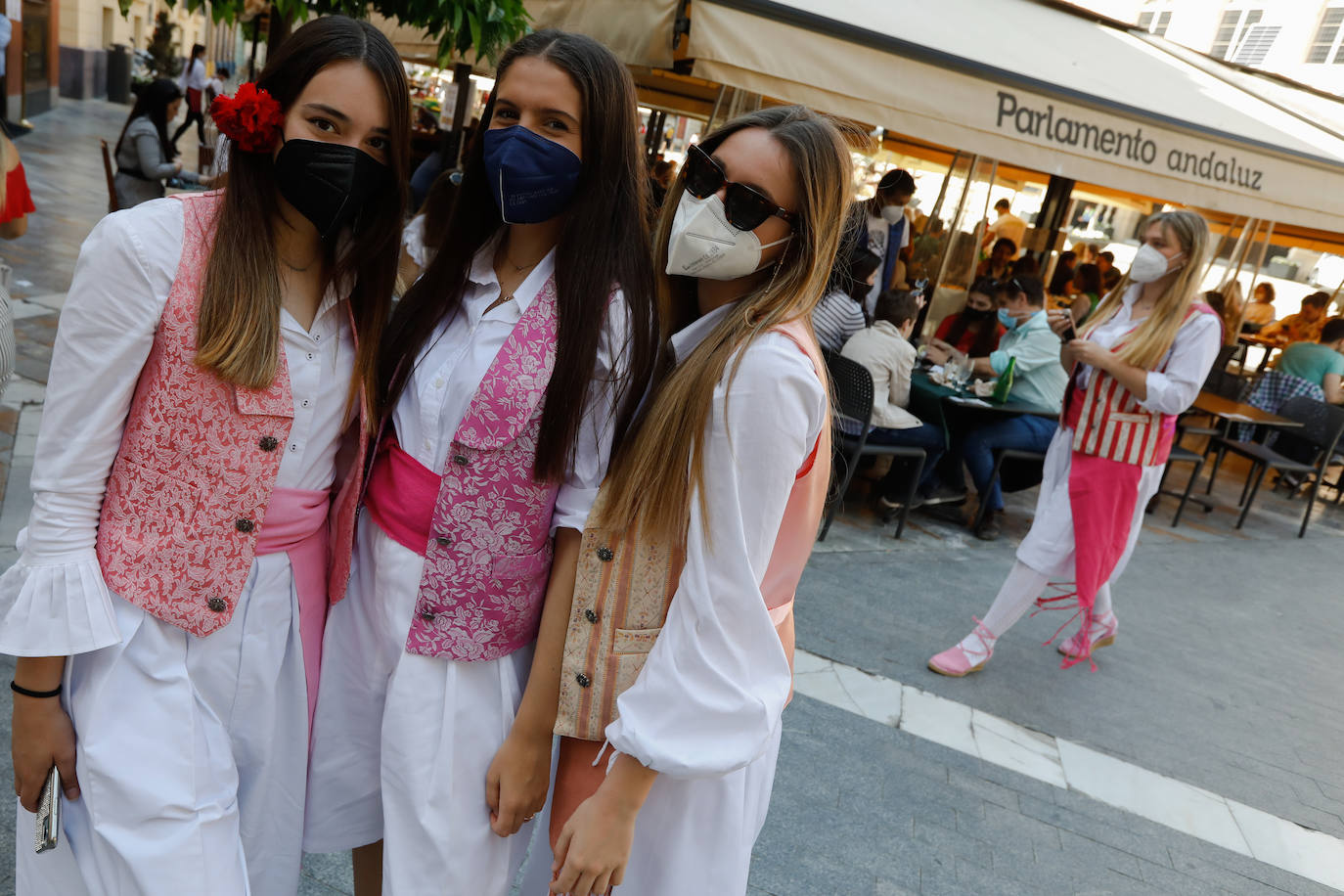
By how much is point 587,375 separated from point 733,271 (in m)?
0.28

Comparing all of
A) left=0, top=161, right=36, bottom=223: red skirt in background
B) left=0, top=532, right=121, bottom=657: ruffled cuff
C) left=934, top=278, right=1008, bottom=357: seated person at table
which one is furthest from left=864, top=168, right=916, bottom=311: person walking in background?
left=0, top=532, right=121, bottom=657: ruffled cuff

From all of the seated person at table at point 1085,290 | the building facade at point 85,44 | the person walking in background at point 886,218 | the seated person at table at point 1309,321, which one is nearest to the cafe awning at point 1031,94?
the person walking in background at point 886,218

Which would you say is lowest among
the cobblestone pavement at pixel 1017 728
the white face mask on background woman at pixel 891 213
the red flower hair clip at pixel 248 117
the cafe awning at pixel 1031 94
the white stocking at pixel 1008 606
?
the cobblestone pavement at pixel 1017 728

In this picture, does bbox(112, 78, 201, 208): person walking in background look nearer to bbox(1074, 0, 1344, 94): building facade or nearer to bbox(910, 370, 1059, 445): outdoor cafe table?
bbox(910, 370, 1059, 445): outdoor cafe table

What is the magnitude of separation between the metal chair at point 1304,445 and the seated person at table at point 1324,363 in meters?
0.71

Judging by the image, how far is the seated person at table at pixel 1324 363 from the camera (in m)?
8.60

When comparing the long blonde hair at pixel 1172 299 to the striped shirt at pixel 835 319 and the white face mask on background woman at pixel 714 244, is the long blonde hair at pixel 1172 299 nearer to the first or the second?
the striped shirt at pixel 835 319

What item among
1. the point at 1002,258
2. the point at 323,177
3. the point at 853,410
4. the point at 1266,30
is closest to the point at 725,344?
the point at 323,177

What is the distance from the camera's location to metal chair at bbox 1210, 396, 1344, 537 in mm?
7566

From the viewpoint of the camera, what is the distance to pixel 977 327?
7.44 metres

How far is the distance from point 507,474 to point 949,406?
5.27m

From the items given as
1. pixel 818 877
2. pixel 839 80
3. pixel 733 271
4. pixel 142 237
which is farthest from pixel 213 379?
pixel 839 80

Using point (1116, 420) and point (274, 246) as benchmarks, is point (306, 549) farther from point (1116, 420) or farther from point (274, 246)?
point (1116, 420)

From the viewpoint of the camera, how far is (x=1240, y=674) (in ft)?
15.6
